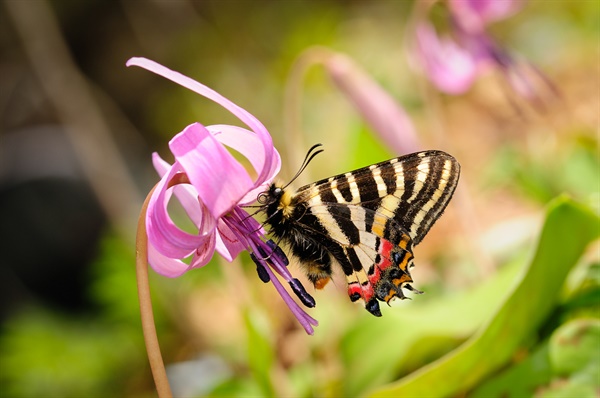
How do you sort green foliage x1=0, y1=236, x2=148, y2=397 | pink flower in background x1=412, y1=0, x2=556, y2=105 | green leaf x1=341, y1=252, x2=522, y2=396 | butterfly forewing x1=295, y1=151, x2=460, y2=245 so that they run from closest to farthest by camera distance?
butterfly forewing x1=295, y1=151, x2=460, y2=245
green leaf x1=341, y1=252, x2=522, y2=396
pink flower in background x1=412, y1=0, x2=556, y2=105
green foliage x1=0, y1=236, x2=148, y2=397

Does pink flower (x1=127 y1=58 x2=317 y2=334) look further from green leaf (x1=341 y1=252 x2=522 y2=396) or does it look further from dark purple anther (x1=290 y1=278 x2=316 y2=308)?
green leaf (x1=341 y1=252 x2=522 y2=396)

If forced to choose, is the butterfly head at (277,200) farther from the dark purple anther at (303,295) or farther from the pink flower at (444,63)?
the pink flower at (444,63)

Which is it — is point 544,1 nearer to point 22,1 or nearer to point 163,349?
point 22,1

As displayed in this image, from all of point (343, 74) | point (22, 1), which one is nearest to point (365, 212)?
point (343, 74)

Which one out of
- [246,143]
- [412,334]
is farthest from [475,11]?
[246,143]

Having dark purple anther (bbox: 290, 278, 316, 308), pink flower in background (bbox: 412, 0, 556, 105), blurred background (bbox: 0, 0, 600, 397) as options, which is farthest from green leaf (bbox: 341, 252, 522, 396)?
pink flower in background (bbox: 412, 0, 556, 105)

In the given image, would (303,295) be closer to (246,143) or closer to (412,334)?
(246,143)

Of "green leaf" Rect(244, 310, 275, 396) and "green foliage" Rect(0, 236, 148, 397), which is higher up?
"green foliage" Rect(0, 236, 148, 397)
